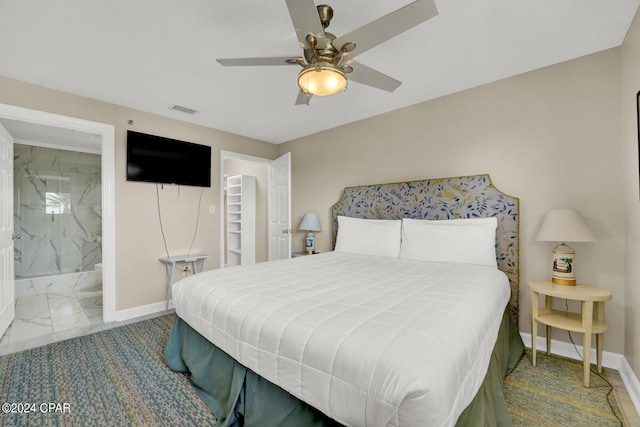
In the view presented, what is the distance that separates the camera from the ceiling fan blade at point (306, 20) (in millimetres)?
1269

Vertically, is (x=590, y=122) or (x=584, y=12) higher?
(x=584, y=12)

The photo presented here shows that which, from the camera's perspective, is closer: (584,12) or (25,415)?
(25,415)

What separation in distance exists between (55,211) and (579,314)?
687 cm

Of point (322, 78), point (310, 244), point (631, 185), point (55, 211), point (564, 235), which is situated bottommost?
point (310, 244)

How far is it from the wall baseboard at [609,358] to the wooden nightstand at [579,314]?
0.11m

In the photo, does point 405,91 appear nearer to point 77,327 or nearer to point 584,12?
point 584,12

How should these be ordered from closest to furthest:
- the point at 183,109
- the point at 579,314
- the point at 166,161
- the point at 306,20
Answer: the point at 306,20, the point at 579,314, the point at 183,109, the point at 166,161

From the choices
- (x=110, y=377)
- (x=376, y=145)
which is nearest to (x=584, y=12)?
(x=376, y=145)

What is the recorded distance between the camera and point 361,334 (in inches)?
41.4

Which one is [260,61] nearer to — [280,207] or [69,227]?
[280,207]

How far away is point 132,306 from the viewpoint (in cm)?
324

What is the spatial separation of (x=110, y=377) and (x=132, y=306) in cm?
146

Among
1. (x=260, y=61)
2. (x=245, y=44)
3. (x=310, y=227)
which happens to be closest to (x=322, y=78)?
(x=260, y=61)

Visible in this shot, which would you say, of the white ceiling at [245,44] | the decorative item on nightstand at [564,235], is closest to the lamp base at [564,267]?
the decorative item on nightstand at [564,235]
